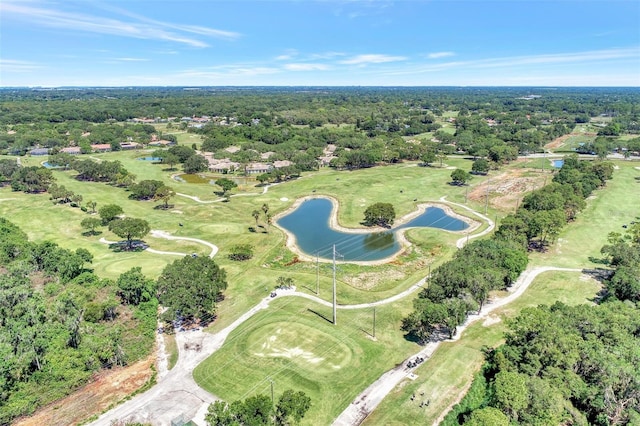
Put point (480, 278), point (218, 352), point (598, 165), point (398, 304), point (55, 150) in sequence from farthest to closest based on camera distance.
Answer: point (55, 150) → point (598, 165) → point (398, 304) → point (480, 278) → point (218, 352)

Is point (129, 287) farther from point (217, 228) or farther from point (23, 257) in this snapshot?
point (217, 228)

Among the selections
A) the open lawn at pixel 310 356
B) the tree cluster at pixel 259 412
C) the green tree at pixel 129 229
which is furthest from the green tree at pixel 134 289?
the tree cluster at pixel 259 412

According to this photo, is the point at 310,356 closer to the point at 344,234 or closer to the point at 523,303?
the point at 523,303

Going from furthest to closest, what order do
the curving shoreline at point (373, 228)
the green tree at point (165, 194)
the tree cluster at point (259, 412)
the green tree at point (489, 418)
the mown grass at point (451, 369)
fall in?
the green tree at point (165, 194) < the curving shoreline at point (373, 228) < the mown grass at point (451, 369) < the tree cluster at point (259, 412) < the green tree at point (489, 418)

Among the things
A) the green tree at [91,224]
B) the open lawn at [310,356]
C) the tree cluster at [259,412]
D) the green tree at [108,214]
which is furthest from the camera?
the green tree at [108,214]

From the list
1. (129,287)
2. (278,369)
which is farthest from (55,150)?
(278,369)

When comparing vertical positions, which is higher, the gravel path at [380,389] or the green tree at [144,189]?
the green tree at [144,189]

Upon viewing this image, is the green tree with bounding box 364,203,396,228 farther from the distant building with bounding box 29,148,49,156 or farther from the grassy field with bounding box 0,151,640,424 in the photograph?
the distant building with bounding box 29,148,49,156

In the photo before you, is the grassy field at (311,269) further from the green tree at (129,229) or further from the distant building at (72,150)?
the distant building at (72,150)
